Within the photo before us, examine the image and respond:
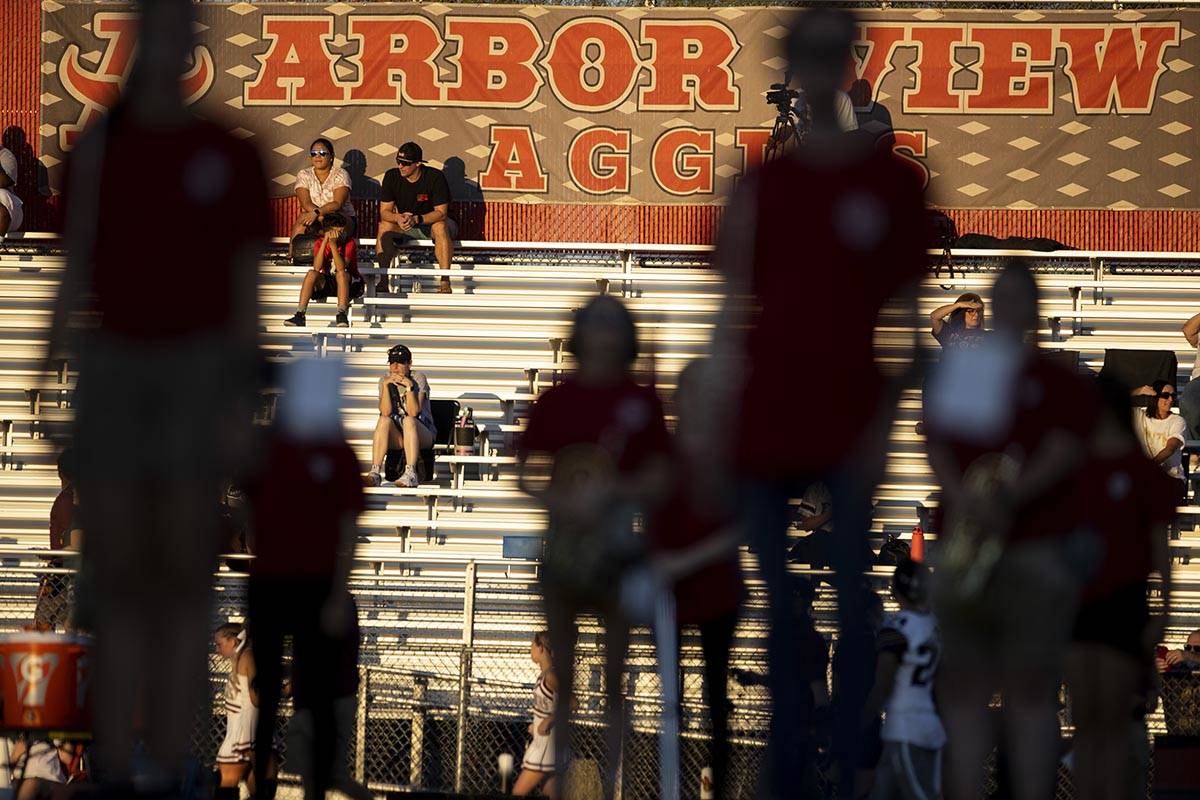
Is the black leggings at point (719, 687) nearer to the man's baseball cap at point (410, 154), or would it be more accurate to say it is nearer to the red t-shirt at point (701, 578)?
the red t-shirt at point (701, 578)

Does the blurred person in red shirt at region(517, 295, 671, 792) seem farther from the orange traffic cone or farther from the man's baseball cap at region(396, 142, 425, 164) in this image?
the man's baseball cap at region(396, 142, 425, 164)

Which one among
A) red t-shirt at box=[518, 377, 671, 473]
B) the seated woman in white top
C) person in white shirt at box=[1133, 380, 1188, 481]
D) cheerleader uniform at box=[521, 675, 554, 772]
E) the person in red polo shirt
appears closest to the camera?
the person in red polo shirt

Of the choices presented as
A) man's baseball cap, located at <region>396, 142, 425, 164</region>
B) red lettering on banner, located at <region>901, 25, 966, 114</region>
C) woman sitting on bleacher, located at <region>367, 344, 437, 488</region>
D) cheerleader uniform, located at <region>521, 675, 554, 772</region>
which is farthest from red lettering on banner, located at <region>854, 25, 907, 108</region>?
cheerleader uniform, located at <region>521, 675, 554, 772</region>

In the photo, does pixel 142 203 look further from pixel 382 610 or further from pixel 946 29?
pixel 946 29

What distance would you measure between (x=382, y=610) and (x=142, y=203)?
7740 millimetres

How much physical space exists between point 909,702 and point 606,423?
3.01 meters

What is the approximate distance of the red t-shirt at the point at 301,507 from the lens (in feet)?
23.8

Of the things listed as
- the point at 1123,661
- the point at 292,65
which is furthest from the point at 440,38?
the point at 1123,661

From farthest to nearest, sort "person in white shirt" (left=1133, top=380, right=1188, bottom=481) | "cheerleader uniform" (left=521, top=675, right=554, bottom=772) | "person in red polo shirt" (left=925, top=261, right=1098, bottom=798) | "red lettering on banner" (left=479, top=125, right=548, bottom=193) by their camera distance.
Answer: "red lettering on banner" (left=479, top=125, right=548, bottom=193)
"person in white shirt" (left=1133, top=380, right=1188, bottom=481)
"cheerleader uniform" (left=521, top=675, right=554, bottom=772)
"person in red polo shirt" (left=925, top=261, right=1098, bottom=798)

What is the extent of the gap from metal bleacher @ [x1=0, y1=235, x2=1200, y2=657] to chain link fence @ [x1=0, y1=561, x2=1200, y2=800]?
2333 millimetres

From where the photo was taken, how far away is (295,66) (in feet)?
68.6

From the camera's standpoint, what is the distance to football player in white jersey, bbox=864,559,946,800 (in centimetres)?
856

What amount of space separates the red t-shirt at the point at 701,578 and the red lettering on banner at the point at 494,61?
Result: 1491 cm

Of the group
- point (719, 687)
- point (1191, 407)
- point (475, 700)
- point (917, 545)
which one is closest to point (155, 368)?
point (719, 687)
